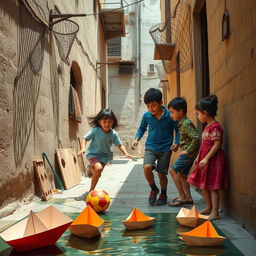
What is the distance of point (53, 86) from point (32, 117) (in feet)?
4.63

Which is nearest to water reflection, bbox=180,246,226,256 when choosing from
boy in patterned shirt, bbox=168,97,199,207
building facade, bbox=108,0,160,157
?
boy in patterned shirt, bbox=168,97,199,207

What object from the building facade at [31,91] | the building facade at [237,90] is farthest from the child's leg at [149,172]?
the building facade at [31,91]

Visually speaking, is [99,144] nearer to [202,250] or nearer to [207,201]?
[207,201]

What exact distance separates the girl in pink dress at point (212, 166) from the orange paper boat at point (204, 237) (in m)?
0.93

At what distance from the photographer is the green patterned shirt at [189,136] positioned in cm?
453

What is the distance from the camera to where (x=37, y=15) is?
18.2 ft

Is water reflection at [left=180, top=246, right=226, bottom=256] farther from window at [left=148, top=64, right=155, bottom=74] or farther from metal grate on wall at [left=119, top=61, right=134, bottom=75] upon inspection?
window at [left=148, top=64, right=155, bottom=74]

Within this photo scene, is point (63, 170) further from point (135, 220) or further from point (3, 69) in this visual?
point (135, 220)

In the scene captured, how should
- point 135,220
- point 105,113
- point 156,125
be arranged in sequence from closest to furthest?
point 135,220
point 156,125
point 105,113

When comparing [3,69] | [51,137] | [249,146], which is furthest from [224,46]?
[51,137]

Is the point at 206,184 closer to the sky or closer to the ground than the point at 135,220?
closer to the sky

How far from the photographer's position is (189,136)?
4570mm

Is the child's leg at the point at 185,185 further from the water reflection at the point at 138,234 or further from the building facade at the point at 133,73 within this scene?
the building facade at the point at 133,73

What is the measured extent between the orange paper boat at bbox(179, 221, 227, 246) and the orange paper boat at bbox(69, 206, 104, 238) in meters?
0.76
